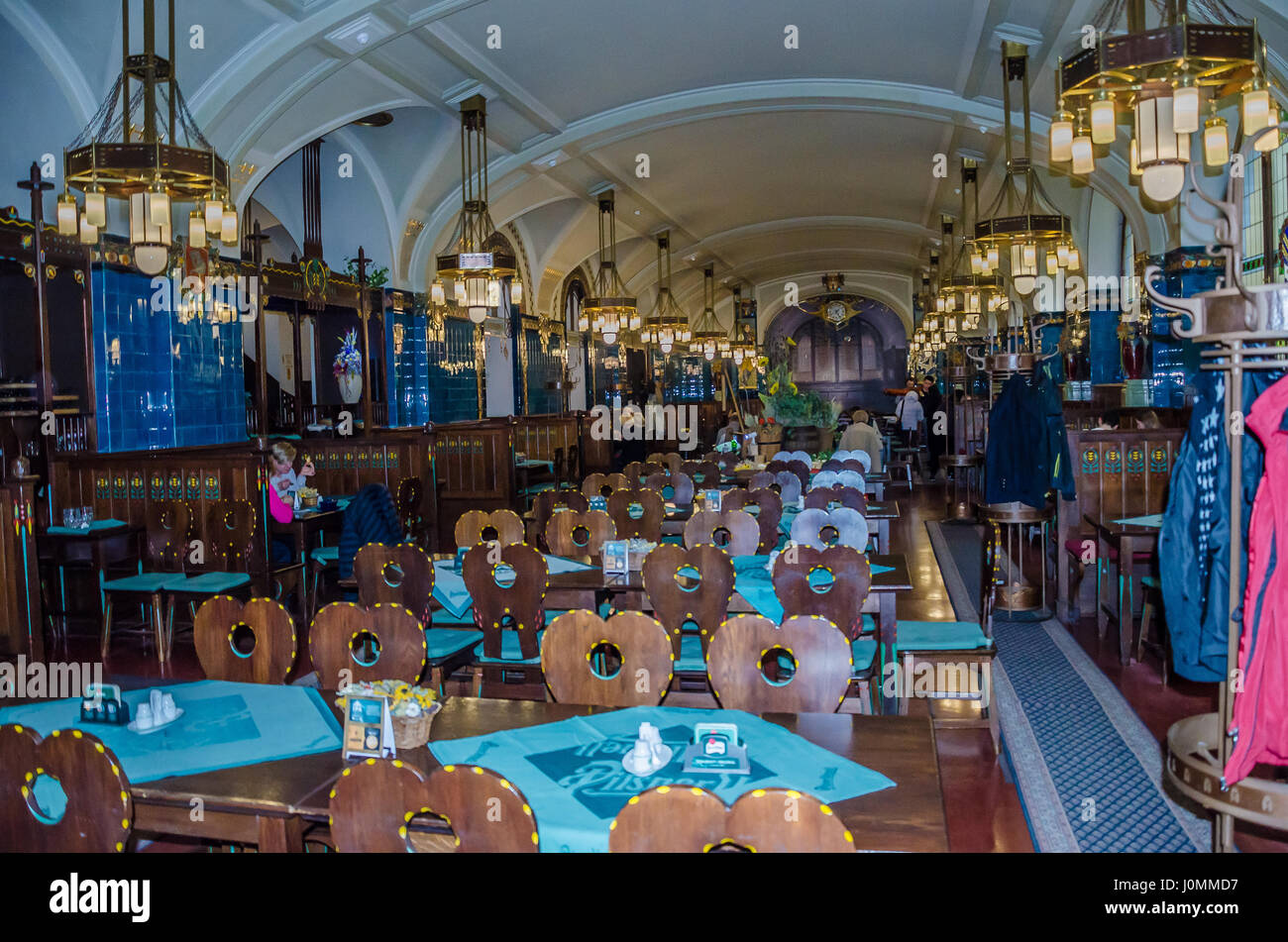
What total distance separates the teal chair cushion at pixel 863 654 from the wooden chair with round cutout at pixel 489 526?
224cm

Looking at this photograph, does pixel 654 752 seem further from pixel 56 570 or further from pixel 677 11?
pixel 677 11

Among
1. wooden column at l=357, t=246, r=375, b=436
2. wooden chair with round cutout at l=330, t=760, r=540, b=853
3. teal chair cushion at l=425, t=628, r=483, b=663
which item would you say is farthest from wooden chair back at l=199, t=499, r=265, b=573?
wooden column at l=357, t=246, r=375, b=436

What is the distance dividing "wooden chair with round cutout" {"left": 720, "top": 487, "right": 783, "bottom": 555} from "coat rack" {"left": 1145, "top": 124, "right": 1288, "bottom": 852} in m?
3.53

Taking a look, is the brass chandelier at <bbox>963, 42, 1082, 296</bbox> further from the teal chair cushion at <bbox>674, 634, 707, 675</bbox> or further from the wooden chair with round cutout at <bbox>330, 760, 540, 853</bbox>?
the wooden chair with round cutout at <bbox>330, 760, 540, 853</bbox>

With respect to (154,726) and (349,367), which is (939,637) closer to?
(154,726)

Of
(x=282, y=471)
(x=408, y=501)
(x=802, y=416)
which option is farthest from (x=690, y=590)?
(x=802, y=416)

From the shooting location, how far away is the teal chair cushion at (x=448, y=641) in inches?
185

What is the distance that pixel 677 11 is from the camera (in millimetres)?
8531

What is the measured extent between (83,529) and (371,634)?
432 cm

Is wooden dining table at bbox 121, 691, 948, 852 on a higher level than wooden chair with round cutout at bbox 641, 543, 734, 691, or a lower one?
lower

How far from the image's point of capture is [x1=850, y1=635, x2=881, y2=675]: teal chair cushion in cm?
442

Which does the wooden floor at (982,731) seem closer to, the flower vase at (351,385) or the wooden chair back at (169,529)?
the wooden chair back at (169,529)

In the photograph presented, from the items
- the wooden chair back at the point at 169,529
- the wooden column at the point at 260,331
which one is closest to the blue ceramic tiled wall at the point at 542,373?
the wooden column at the point at 260,331
